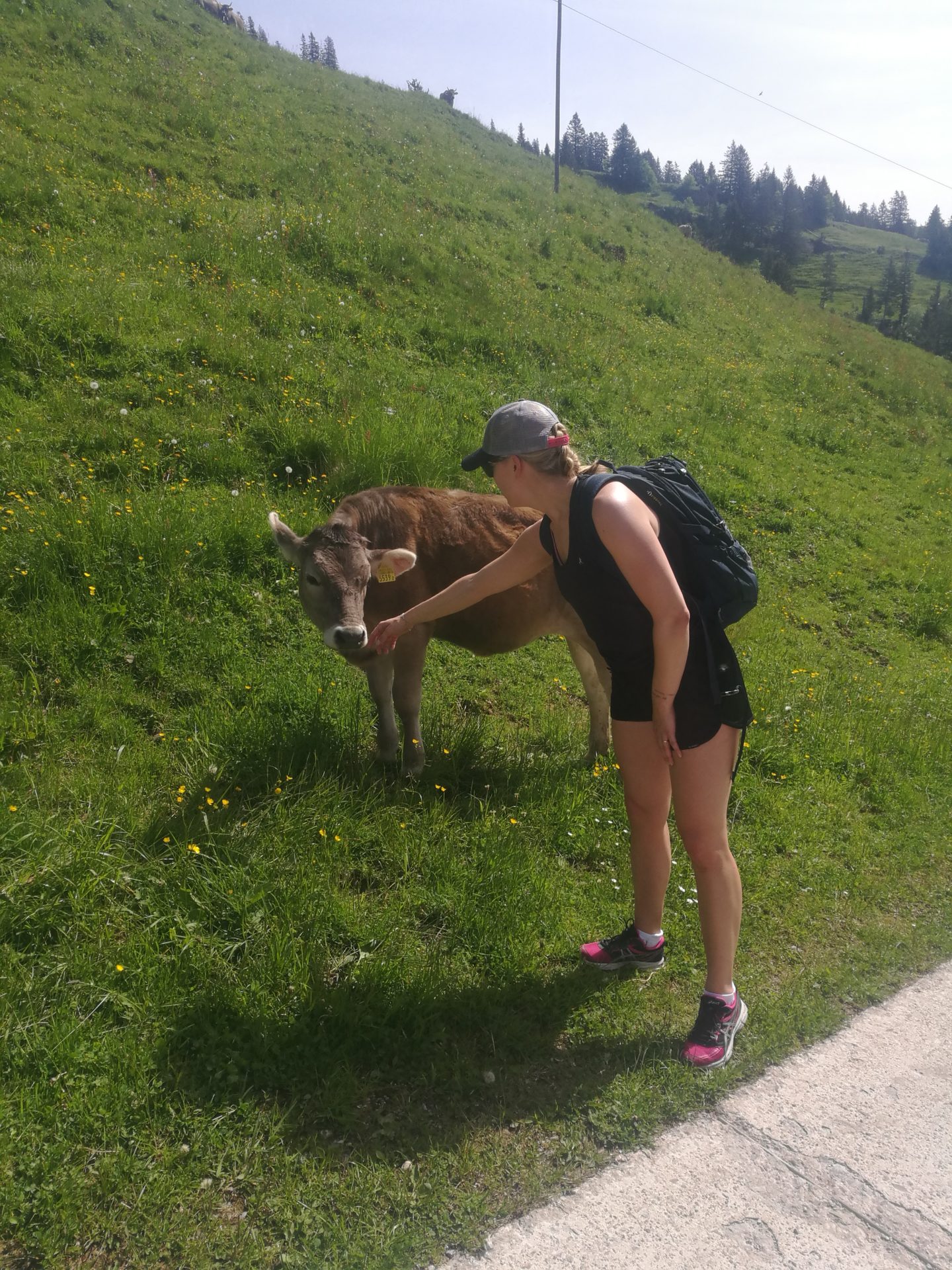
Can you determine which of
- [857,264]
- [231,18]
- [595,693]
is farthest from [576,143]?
[595,693]

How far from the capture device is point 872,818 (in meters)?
6.11

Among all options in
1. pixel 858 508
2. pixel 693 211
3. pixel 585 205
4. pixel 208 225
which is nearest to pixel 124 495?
pixel 208 225

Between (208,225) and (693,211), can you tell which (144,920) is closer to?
(208,225)

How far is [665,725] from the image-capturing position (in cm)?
320

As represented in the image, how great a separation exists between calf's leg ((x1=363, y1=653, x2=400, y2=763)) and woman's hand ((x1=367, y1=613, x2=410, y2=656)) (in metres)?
1.26

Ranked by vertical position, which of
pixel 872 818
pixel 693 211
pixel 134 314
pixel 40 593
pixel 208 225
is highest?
pixel 693 211

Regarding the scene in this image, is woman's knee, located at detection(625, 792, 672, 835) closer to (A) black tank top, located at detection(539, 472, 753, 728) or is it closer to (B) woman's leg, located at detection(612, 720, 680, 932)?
(B) woman's leg, located at detection(612, 720, 680, 932)

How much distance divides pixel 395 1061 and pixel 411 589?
316 centimetres

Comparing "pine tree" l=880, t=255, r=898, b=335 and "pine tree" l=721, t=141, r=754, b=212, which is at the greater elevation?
"pine tree" l=721, t=141, r=754, b=212

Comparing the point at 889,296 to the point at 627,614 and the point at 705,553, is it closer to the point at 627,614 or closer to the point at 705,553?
the point at 705,553

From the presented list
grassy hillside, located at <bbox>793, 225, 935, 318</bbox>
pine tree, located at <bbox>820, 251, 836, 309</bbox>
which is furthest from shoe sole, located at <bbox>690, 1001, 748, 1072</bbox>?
pine tree, located at <bbox>820, 251, 836, 309</bbox>

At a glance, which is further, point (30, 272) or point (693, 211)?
point (693, 211)

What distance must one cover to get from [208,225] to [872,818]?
1277 centimetres

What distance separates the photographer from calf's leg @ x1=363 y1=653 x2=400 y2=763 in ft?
18.0
